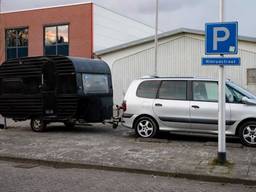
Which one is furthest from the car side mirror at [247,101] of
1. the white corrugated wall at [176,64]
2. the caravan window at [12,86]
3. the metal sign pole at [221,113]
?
the white corrugated wall at [176,64]

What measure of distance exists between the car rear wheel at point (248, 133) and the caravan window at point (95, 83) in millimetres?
5222

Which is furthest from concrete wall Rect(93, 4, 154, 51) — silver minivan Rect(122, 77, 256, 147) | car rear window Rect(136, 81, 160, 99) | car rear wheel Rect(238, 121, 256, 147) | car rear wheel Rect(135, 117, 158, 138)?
car rear wheel Rect(238, 121, 256, 147)

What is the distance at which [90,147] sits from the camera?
37.7 ft

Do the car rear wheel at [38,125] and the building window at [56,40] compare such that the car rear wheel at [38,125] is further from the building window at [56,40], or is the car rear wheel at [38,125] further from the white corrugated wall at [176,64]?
the building window at [56,40]

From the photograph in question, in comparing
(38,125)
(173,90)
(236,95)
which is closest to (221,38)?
(236,95)

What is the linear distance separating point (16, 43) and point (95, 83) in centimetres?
2364

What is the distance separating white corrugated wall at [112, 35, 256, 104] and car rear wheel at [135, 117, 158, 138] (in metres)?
13.2

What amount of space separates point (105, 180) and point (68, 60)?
22.2ft

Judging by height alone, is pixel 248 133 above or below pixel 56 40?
below

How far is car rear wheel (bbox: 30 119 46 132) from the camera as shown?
15.1 meters

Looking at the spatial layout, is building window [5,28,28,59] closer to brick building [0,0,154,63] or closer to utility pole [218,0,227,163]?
brick building [0,0,154,63]

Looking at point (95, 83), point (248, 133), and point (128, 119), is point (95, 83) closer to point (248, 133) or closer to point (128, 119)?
point (128, 119)

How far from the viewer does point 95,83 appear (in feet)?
49.0

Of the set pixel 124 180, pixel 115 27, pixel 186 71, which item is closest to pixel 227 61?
pixel 124 180
